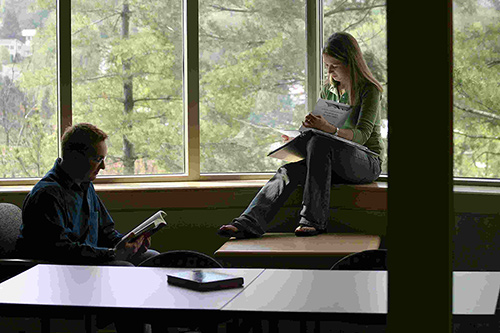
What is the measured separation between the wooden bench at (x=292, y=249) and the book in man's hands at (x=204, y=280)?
1.02 meters

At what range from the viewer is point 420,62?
0.76 m

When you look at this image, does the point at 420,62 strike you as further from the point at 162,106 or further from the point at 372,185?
the point at 162,106

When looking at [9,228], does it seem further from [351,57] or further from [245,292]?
[351,57]

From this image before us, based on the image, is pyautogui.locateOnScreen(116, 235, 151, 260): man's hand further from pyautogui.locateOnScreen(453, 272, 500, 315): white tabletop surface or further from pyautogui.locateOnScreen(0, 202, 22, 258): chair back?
pyautogui.locateOnScreen(453, 272, 500, 315): white tabletop surface

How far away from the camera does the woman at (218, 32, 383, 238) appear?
12.6 ft

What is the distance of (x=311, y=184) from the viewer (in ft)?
12.6

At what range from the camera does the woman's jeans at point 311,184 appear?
3.83 meters

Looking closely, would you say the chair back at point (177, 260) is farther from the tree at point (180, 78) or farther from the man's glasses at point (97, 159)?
the tree at point (180, 78)

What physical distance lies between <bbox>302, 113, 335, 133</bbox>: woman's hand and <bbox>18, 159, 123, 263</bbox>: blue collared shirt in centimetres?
126

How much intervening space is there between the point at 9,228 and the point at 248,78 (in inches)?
77.9

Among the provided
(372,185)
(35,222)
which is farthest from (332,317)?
(372,185)

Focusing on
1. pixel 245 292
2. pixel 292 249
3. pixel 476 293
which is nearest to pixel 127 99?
pixel 292 249

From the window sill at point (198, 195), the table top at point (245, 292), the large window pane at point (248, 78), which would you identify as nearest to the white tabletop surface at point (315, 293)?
the table top at point (245, 292)

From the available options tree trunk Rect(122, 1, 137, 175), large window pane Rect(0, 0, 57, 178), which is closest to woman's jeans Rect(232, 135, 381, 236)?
tree trunk Rect(122, 1, 137, 175)
